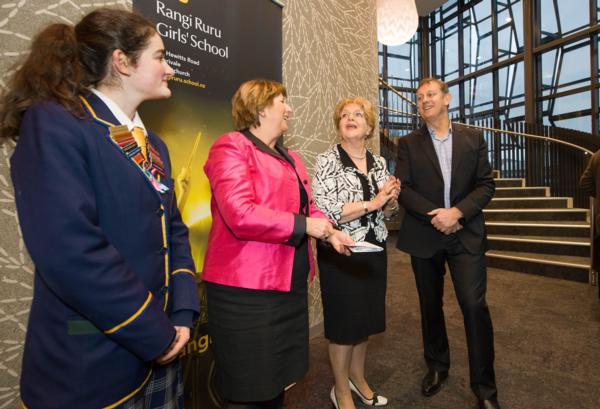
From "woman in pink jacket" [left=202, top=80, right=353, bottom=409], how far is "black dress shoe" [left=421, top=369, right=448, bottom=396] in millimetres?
1118

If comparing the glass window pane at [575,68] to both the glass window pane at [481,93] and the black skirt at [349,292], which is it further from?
the black skirt at [349,292]

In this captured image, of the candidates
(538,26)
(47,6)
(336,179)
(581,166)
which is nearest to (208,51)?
(47,6)

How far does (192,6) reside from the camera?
Result: 1869 millimetres

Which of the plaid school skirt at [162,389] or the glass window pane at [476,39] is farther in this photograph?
the glass window pane at [476,39]

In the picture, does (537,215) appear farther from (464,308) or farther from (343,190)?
(343,190)

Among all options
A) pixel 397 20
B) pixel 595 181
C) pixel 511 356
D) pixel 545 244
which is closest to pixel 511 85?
pixel 545 244

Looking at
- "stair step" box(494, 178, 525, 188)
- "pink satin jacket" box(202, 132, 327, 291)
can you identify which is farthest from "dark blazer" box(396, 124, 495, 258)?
"stair step" box(494, 178, 525, 188)

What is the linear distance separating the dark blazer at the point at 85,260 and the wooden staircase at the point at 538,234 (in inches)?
216

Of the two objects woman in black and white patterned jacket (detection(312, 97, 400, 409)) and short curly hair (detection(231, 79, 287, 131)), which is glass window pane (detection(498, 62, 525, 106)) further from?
short curly hair (detection(231, 79, 287, 131))

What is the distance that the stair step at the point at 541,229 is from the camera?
18.8 feet

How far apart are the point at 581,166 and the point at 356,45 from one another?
5.79 metres

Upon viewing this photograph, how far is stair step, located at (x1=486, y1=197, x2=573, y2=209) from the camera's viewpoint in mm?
6777

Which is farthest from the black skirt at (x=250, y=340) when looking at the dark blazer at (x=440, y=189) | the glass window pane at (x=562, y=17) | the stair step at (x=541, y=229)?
the glass window pane at (x=562, y=17)

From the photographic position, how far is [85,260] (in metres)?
0.79
